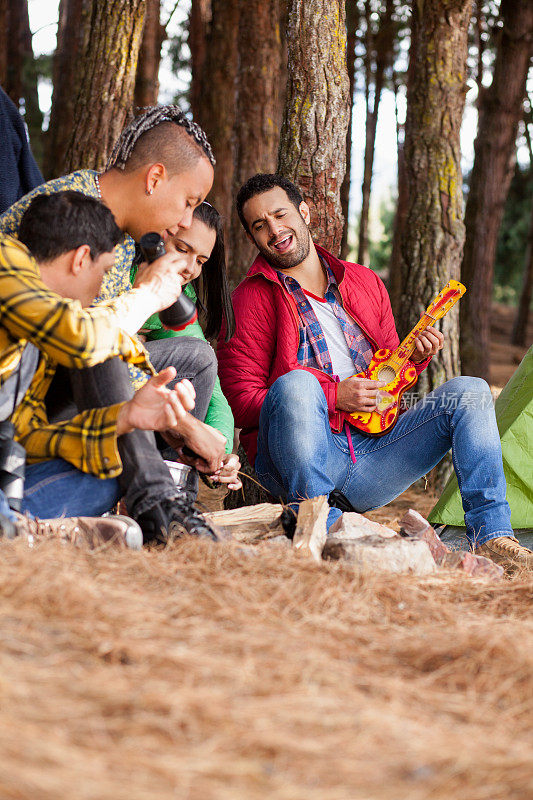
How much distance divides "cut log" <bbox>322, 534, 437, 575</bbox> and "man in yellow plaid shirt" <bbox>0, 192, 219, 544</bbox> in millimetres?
655

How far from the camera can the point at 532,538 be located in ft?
11.7

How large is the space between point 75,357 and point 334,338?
1.53m

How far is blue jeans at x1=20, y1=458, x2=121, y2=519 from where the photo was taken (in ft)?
8.03

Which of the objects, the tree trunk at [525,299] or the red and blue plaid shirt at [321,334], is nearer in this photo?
the red and blue plaid shirt at [321,334]

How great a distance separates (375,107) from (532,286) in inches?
162

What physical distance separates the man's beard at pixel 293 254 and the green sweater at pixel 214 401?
0.44m

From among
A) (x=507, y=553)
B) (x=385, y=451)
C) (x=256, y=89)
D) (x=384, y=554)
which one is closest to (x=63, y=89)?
(x=256, y=89)

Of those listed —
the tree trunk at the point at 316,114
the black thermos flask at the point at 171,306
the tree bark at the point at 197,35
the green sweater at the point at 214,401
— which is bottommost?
the green sweater at the point at 214,401

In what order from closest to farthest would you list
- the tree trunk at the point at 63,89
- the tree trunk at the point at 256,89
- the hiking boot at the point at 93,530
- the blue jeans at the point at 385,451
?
the hiking boot at the point at 93,530, the blue jeans at the point at 385,451, the tree trunk at the point at 256,89, the tree trunk at the point at 63,89

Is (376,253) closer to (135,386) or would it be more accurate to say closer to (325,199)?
(325,199)

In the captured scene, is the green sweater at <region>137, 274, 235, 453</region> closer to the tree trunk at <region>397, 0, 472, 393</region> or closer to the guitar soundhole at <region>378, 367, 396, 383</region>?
the guitar soundhole at <region>378, 367, 396, 383</region>

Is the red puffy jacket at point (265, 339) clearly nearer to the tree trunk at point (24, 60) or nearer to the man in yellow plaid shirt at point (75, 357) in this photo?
the man in yellow plaid shirt at point (75, 357)

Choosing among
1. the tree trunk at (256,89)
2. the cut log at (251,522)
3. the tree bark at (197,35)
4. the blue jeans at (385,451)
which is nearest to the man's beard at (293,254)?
the blue jeans at (385,451)

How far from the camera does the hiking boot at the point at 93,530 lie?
7.56 feet
